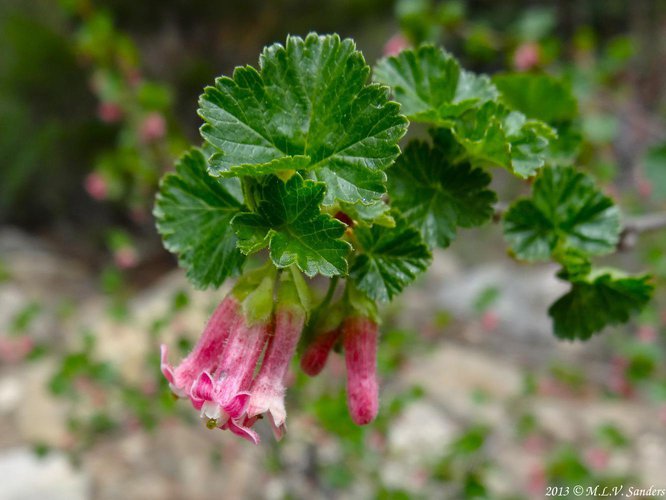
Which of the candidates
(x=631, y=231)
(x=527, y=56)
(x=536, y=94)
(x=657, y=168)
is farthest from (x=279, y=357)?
(x=527, y=56)

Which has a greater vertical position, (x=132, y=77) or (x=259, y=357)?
(x=132, y=77)

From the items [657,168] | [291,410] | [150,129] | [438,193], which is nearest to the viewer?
[438,193]

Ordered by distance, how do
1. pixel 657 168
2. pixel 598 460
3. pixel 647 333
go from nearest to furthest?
pixel 657 168 < pixel 598 460 < pixel 647 333

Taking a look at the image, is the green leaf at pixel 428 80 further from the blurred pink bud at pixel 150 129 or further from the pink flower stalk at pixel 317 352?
the blurred pink bud at pixel 150 129

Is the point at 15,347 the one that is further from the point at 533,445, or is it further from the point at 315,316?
the point at 315,316

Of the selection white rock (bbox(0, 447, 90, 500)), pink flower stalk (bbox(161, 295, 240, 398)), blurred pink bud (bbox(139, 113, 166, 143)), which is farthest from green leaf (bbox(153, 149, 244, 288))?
white rock (bbox(0, 447, 90, 500))

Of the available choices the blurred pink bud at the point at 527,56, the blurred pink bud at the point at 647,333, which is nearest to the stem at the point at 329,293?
the blurred pink bud at the point at 527,56

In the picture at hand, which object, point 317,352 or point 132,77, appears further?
point 132,77
